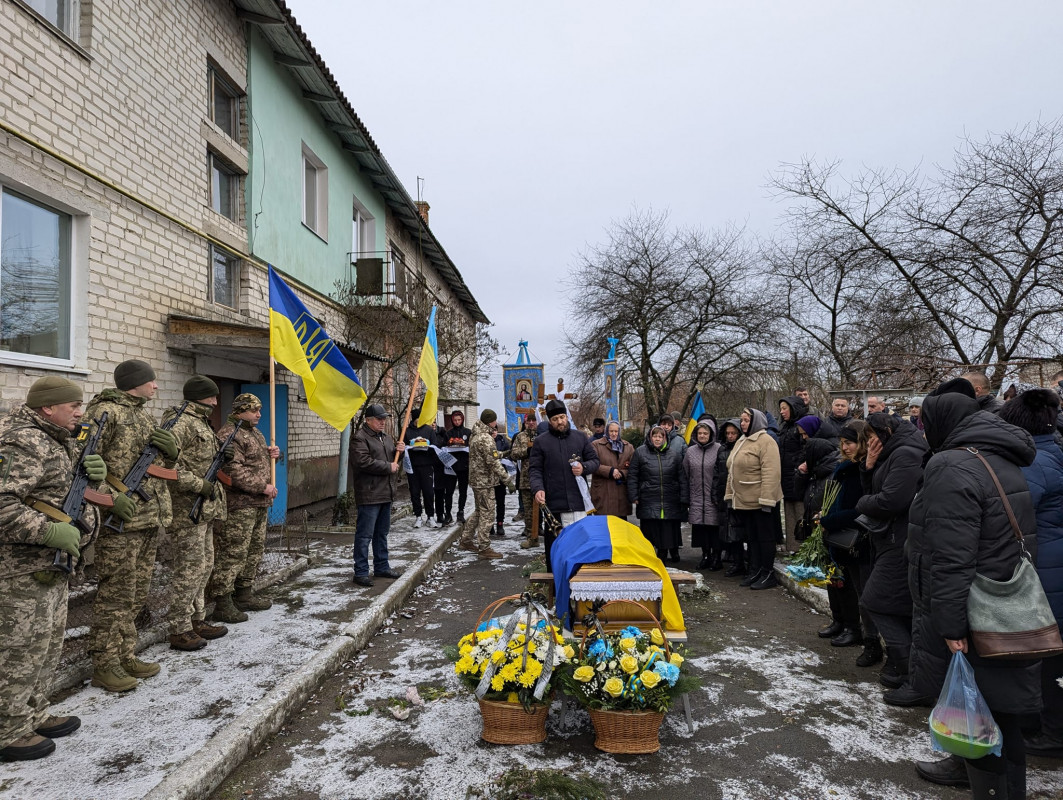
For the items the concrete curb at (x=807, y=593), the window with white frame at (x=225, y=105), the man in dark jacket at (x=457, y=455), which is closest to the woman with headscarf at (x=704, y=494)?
the concrete curb at (x=807, y=593)

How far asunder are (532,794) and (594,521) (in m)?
2.11

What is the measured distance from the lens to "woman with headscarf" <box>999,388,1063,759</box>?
346 centimetres

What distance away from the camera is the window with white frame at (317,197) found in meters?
14.2

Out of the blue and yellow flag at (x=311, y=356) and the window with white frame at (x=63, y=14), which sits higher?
the window with white frame at (x=63, y=14)

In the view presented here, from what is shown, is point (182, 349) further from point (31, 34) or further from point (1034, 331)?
point (1034, 331)

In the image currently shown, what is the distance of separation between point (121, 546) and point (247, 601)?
222 cm

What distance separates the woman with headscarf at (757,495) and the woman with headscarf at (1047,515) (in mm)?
3862

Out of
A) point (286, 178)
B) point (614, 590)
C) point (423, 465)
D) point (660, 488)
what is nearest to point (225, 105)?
point (286, 178)

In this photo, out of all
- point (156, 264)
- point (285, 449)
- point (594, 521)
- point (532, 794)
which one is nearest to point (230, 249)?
point (156, 264)

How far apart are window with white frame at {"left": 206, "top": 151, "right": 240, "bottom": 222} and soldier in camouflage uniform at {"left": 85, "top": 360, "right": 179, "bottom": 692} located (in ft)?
21.9

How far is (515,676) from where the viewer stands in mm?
3703

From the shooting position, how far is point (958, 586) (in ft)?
9.60

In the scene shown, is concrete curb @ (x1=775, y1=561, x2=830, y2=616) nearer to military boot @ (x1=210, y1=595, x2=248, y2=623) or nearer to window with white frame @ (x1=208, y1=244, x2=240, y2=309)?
military boot @ (x1=210, y1=595, x2=248, y2=623)

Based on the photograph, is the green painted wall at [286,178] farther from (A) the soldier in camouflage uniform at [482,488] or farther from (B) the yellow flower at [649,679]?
(B) the yellow flower at [649,679]
